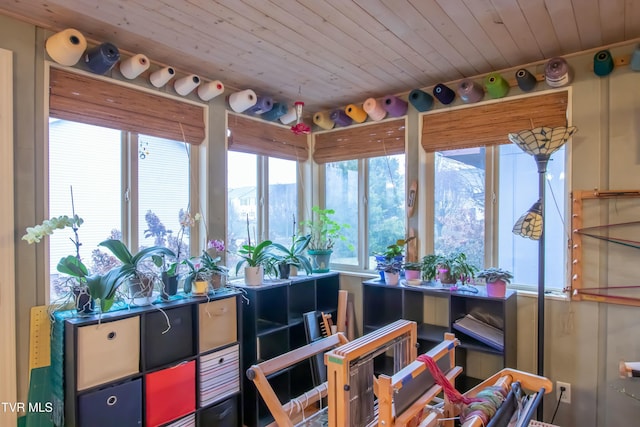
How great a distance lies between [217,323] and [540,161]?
2.08 meters

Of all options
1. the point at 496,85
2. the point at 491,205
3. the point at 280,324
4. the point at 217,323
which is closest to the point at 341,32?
the point at 496,85

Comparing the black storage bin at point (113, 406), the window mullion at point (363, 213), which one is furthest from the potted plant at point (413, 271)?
the black storage bin at point (113, 406)

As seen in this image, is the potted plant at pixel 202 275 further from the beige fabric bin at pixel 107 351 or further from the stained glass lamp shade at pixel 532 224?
the stained glass lamp shade at pixel 532 224

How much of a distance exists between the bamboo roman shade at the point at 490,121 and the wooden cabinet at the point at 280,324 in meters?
1.38

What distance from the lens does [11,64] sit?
1835 mm

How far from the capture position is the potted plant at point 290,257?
2789 millimetres

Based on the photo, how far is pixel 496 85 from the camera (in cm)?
242

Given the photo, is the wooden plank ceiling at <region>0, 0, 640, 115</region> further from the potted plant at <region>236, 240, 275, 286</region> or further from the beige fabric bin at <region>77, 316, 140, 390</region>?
the beige fabric bin at <region>77, 316, 140, 390</region>

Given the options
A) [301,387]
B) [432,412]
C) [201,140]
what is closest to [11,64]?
[201,140]

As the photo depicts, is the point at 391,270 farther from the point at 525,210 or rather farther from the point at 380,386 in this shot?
the point at 380,386

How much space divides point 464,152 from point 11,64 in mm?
2734

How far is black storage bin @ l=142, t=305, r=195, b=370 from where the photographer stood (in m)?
2.01

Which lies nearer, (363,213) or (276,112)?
(276,112)

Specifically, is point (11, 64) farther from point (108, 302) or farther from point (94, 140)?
point (108, 302)
